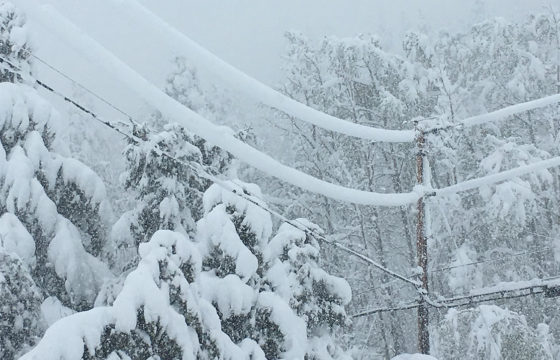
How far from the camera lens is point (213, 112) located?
29.4 metres

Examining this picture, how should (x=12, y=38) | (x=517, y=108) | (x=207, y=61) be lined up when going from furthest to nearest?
(x=12, y=38), (x=517, y=108), (x=207, y=61)

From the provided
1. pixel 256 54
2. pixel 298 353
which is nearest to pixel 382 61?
pixel 298 353

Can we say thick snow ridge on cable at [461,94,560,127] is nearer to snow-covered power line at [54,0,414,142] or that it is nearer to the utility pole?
the utility pole

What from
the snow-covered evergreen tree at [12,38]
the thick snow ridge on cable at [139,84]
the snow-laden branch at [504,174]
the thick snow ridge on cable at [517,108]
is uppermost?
the thick snow ridge on cable at [517,108]

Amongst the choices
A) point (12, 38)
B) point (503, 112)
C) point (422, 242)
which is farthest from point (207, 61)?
point (12, 38)

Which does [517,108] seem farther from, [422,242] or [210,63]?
[210,63]

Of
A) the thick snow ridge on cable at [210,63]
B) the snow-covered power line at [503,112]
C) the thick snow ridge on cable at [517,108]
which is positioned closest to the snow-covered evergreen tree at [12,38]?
the thick snow ridge on cable at [210,63]

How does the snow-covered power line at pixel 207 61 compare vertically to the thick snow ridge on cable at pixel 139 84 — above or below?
above

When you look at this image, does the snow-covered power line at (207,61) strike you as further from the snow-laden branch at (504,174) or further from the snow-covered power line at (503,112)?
the snow-laden branch at (504,174)

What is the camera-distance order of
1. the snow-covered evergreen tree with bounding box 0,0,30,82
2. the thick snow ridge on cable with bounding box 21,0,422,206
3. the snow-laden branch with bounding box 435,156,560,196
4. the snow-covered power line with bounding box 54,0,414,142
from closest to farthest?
the thick snow ridge on cable with bounding box 21,0,422,206 → the snow-covered power line with bounding box 54,0,414,142 → the snow-laden branch with bounding box 435,156,560,196 → the snow-covered evergreen tree with bounding box 0,0,30,82

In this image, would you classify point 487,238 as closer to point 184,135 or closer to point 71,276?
point 184,135

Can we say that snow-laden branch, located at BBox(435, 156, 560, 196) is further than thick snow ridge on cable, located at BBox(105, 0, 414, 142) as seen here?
Yes

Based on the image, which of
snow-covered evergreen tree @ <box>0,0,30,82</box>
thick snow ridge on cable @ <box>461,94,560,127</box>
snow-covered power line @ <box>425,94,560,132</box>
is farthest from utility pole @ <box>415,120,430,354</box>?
snow-covered evergreen tree @ <box>0,0,30,82</box>

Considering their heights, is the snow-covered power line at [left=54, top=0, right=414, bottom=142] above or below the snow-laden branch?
below
